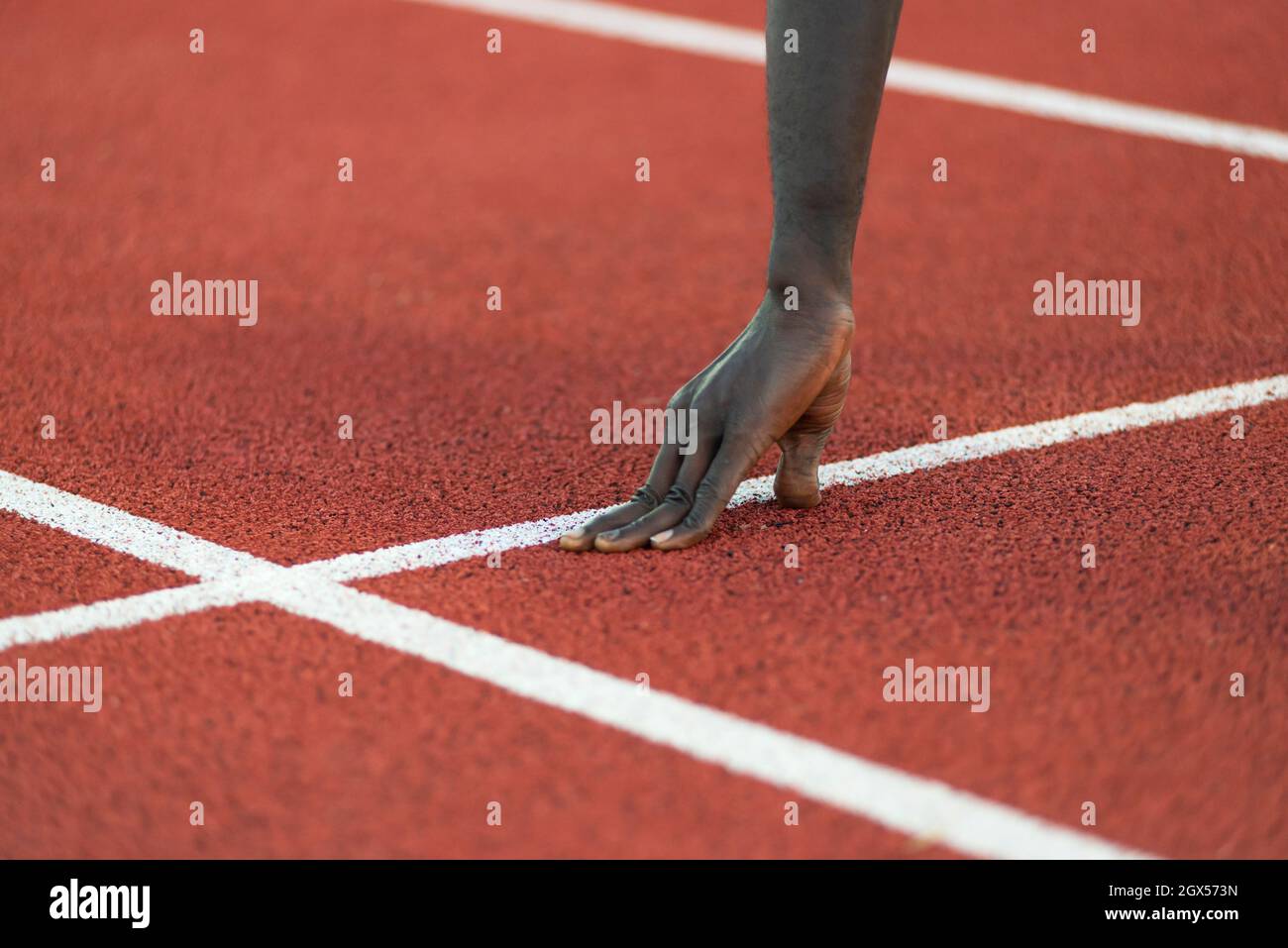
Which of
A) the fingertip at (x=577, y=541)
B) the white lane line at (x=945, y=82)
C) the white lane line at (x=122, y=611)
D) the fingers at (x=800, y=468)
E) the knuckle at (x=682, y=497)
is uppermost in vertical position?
the white lane line at (x=945, y=82)

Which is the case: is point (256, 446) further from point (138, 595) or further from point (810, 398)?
point (810, 398)

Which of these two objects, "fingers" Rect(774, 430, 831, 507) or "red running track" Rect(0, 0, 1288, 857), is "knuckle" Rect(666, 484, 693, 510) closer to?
"red running track" Rect(0, 0, 1288, 857)

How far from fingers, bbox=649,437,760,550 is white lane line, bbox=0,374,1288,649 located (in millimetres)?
252

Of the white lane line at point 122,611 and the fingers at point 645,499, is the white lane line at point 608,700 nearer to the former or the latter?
the white lane line at point 122,611

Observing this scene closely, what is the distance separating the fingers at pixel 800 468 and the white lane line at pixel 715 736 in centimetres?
80

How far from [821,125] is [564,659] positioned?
118 cm

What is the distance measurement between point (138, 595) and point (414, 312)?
197 centimetres

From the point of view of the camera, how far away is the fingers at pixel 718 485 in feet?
10.2

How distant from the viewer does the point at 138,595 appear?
294cm

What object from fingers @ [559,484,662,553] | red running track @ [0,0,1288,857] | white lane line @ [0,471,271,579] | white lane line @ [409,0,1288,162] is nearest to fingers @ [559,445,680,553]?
fingers @ [559,484,662,553]

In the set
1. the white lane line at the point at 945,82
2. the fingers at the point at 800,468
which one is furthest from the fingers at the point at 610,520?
the white lane line at the point at 945,82

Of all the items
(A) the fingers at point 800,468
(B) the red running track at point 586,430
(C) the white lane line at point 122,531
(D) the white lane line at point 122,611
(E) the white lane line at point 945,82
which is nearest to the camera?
(B) the red running track at point 586,430

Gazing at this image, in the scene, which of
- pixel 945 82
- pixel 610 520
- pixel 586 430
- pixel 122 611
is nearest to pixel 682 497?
pixel 610 520
